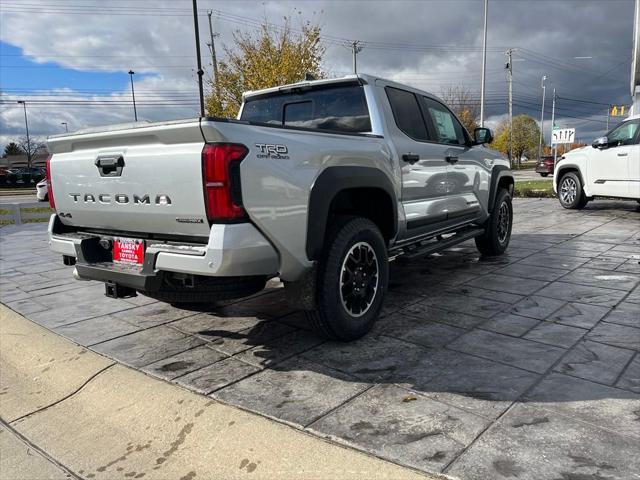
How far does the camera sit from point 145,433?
9.00 feet

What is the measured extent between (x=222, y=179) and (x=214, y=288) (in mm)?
719

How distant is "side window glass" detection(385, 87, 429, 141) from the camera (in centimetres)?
448

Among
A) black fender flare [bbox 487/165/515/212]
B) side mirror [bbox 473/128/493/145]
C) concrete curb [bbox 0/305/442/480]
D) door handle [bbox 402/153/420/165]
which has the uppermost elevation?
side mirror [bbox 473/128/493/145]

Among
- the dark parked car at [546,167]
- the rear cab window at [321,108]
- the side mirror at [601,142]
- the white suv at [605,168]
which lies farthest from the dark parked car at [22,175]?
the rear cab window at [321,108]

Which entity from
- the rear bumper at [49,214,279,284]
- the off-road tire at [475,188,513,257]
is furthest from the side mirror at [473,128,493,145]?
the rear bumper at [49,214,279,284]

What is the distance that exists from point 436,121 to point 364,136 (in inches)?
70.8

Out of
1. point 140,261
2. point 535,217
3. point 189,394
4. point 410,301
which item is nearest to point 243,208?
point 140,261

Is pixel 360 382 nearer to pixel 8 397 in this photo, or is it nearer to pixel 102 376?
pixel 102 376

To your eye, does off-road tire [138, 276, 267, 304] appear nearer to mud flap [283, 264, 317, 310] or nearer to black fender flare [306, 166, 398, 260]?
mud flap [283, 264, 317, 310]

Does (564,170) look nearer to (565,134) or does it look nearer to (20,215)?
(20,215)

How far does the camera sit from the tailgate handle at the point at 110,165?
3.14 metres

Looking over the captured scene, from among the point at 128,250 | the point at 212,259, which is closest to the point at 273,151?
the point at 212,259

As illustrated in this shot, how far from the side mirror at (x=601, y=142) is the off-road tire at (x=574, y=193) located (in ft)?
3.55

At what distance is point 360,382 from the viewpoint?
3.09 m
